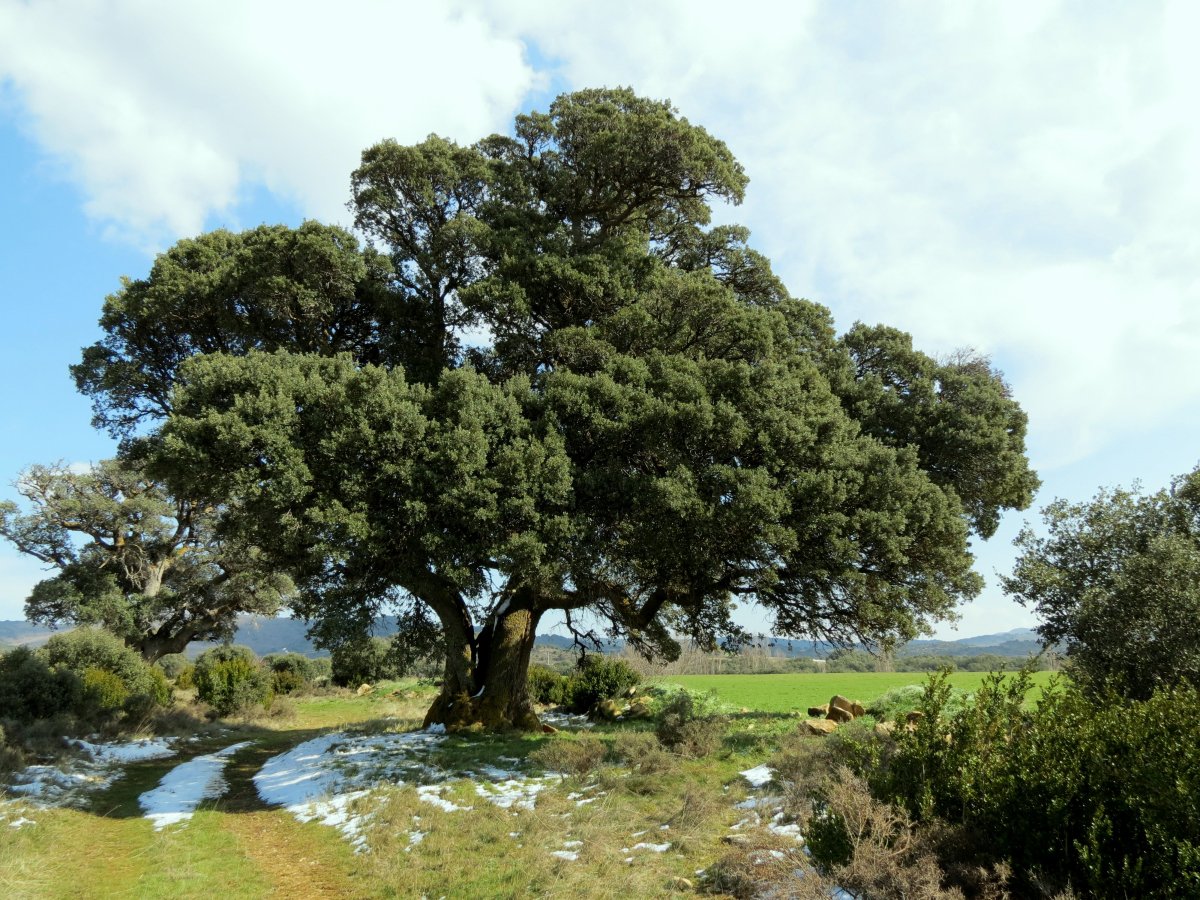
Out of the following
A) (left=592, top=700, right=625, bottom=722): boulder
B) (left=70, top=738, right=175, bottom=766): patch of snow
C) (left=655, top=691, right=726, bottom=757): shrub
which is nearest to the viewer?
(left=655, top=691, right=726, bottom=757): shrub

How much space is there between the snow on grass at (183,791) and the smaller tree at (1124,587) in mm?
15720

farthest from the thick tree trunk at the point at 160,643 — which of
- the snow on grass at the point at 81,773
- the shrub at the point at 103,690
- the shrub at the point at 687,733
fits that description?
the shrub at the point at 687,733

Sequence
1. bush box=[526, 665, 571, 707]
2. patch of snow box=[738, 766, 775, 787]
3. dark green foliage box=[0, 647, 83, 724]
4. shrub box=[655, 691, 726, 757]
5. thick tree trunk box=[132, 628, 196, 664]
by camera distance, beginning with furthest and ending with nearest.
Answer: thick tree trunk box=[132, 628, 196, 664]
bush box=[526, 665, 571, 707]
dark green foliage box=[0, 647, 83, 724]
shrub box=[655, 691, 726, 757]
patch of snow box=[738, 766, 775, 787]

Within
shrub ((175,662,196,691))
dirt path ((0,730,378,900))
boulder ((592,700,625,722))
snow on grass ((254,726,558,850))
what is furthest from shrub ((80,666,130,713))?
boulder ((592,700,625,722))

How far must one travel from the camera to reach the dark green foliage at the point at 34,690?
20281mm

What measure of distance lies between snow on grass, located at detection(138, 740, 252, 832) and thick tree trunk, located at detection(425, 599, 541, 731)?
5.91 metres

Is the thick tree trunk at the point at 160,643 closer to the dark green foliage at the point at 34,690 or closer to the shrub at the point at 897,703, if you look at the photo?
the dark green foliage at the point at 34,690

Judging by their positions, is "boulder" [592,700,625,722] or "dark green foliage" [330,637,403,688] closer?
"boulder" [592,700,625,722]

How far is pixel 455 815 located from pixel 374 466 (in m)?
7.73

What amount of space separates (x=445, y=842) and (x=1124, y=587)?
11575mm

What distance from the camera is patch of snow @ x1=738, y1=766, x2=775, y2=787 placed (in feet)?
38.9

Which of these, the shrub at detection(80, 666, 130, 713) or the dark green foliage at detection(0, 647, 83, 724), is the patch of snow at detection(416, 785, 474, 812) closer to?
the dark green foliage at detection(0, 647, 83, 724)

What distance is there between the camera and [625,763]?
14.2 meters

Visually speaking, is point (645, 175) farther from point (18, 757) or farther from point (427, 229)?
point (18, 757)
